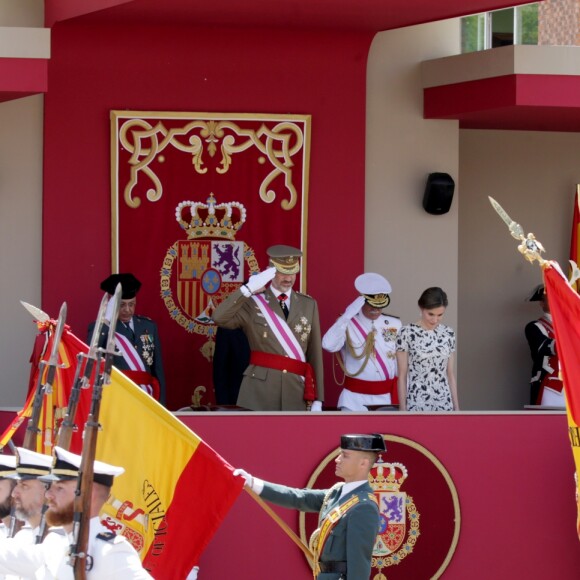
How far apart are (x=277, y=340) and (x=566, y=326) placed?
218 centimetres

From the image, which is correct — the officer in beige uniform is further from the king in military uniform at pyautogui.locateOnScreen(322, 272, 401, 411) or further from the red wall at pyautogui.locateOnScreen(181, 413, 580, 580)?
the red wall at pyautogui.locateOnScreen(181, 413, 580, 580)

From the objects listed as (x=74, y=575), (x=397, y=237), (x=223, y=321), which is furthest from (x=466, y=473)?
(x=74, y=575)

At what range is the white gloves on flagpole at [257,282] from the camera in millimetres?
10719

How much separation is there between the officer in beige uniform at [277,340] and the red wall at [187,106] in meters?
1.23

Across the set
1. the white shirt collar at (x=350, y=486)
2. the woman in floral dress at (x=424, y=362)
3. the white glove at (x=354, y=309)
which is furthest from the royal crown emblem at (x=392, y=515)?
the white shirt collar at (x=350, y=486)

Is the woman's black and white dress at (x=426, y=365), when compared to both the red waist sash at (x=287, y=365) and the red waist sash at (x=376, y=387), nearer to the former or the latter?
the red waist sash at (x=376, y=387)

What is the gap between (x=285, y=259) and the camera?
10.9 meters

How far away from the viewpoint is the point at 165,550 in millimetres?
9086

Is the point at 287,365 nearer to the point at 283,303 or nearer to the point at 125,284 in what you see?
the point at 283,303

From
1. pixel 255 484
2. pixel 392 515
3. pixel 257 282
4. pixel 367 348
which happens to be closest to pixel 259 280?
pixel 257 282

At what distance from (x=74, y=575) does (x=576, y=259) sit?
319 inches

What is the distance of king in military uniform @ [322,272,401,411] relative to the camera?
436 inches

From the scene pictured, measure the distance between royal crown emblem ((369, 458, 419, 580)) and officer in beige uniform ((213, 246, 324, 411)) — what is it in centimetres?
79

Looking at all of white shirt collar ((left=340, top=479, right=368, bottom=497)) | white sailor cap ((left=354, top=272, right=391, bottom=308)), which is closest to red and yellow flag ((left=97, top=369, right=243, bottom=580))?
white shirt collar ((left=340, top=479, right=368, bottom=497))
